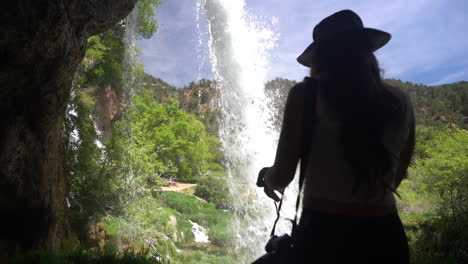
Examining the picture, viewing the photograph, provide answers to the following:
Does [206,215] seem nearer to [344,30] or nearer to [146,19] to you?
[146,19]

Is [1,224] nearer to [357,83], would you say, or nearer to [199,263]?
[357,83]

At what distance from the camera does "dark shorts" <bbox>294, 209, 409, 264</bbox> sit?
1.09 metres

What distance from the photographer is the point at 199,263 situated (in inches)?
432

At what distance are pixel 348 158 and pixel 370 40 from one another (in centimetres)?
56

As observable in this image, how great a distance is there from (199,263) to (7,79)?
939cm

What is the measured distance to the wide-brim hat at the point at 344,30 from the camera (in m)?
1.25

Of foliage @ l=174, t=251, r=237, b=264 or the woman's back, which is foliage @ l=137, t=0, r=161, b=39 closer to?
foliage @ l=174, t=251, r=237, b=264

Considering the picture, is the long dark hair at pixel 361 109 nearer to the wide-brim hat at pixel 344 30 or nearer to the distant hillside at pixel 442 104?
the wide-brim hat at pixel 344 30

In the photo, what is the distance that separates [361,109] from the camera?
3.67ft

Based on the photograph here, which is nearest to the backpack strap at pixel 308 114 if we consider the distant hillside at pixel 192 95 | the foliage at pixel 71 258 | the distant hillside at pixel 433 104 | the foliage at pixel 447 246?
the foliage at pixel 71 258

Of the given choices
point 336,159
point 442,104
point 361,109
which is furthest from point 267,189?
point 442,104

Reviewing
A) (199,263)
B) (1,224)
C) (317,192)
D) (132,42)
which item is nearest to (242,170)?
(199,263)

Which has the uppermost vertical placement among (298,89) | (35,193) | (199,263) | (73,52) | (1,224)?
(73,52)

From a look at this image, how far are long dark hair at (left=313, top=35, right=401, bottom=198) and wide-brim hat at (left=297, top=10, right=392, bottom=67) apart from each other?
2.7 inches
